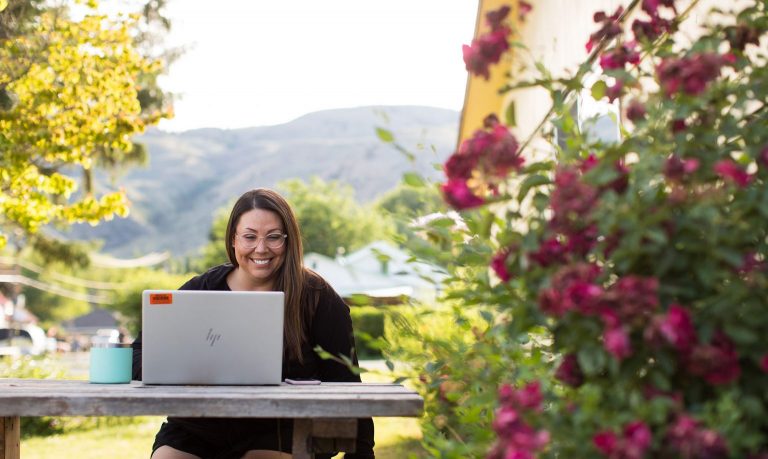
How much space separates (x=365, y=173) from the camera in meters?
146

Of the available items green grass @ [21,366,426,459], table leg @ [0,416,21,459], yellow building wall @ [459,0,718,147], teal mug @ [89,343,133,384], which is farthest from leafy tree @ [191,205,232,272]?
teal mug @ [89,343,133,384]

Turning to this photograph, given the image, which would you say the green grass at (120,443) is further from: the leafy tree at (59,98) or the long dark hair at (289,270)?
the long dark hair at (289,270)

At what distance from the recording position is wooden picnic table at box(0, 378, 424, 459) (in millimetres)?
2875

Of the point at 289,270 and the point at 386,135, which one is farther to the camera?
the point at 289,270

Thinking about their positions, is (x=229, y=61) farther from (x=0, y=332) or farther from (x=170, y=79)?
(x=170, y=79)

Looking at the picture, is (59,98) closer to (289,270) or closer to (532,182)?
(289,270)

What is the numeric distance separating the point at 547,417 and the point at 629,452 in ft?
0.86

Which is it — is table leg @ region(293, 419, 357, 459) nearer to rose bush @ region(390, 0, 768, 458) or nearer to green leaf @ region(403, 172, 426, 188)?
rose bush @ region(390, 0, 768, 458)

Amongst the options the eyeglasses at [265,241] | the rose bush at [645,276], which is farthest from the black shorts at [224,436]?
the rose bush at [645,276]

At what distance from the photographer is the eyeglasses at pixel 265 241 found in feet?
13.7

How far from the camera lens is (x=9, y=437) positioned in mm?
3684

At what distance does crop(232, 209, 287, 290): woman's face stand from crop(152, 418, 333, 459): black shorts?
1.97 ft

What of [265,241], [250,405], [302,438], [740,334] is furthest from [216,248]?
[740,334]

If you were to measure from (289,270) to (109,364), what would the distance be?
903mm
